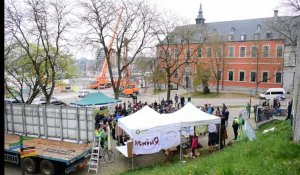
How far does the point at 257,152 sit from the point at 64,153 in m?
8.47

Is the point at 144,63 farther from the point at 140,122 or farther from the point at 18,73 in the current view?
the point at 140,122

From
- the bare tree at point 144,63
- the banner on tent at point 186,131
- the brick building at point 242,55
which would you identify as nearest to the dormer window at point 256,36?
the brick building at point 242,55

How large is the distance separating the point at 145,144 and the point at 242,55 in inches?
1702

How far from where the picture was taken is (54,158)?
12.6 meters

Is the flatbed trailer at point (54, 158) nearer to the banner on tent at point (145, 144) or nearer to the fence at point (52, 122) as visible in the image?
the fence at point (52, 122)

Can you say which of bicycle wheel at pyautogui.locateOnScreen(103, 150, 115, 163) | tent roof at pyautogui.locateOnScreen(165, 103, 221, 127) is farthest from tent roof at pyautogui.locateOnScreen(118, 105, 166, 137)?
bicycle wheel at pyautogui.locateOnScreen(103, 150, 115, 163)

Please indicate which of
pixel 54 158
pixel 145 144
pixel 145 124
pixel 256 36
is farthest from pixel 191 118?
pixel 256 36

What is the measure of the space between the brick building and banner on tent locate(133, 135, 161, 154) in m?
30.9

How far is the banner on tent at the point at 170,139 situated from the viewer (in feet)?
47.6

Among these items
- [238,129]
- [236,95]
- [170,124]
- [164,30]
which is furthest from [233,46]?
[170,124]

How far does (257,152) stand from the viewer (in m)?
11.0

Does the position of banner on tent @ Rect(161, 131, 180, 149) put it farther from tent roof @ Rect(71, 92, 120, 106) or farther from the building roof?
the building roof

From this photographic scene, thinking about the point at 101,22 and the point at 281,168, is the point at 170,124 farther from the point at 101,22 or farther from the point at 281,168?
the point at 101,22

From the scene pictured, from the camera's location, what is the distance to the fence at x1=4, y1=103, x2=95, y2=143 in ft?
48.6
